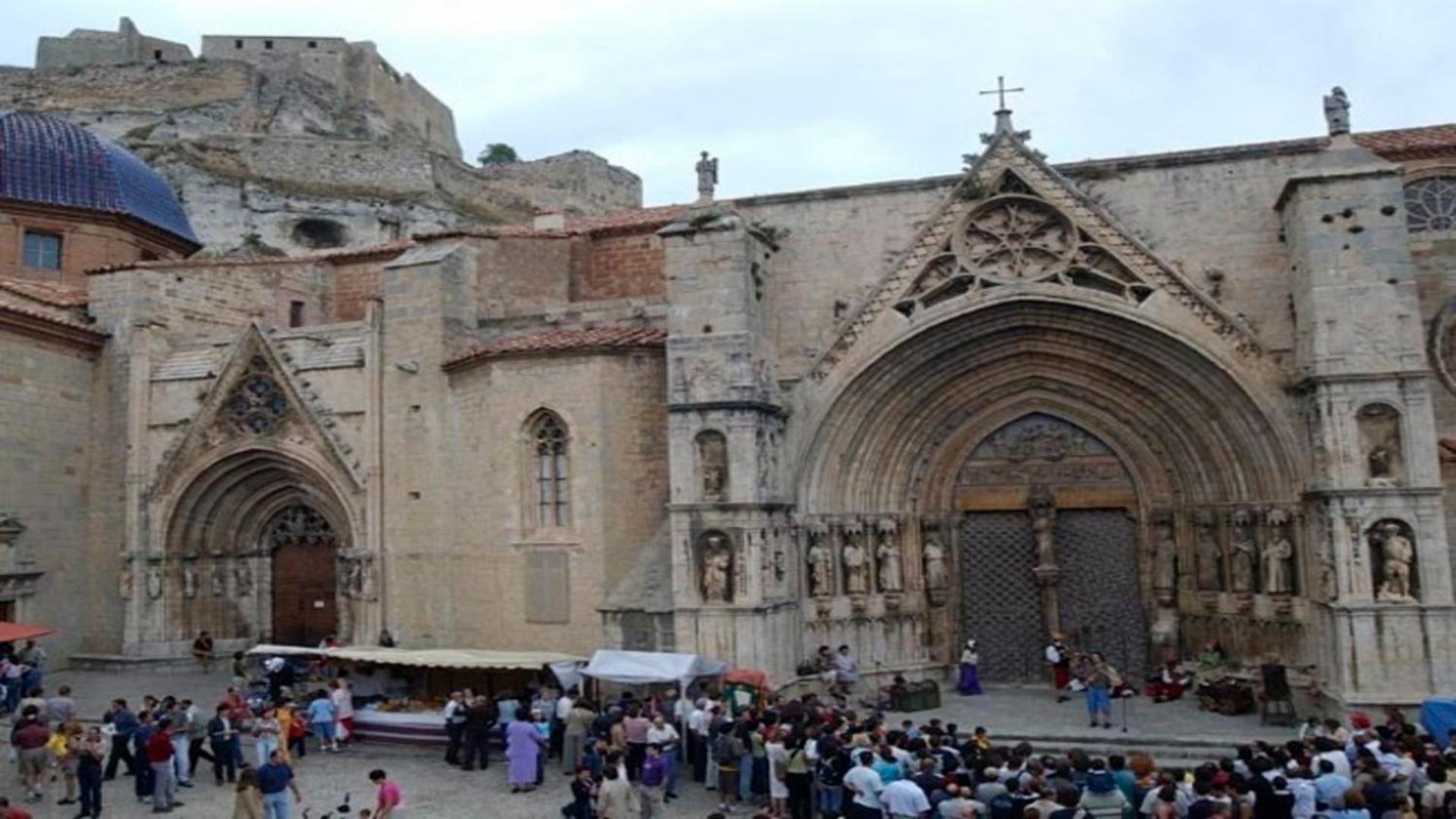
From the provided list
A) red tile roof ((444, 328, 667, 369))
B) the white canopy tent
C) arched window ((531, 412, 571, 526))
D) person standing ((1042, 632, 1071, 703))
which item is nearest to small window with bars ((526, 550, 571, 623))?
arched window ((531, 412, 571, 526))

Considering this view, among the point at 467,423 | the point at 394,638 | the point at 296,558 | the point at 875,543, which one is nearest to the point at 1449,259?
the point at 875,543

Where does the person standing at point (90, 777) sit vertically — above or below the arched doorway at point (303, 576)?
below

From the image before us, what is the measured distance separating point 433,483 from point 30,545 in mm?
7065

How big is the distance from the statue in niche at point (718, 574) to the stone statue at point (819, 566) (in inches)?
59.8

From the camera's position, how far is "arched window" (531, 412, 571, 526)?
17703 mm

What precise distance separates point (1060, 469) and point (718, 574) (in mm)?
5366

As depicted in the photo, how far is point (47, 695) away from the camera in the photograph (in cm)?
1838

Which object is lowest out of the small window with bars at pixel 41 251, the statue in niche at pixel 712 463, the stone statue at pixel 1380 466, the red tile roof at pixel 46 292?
the stone statue at pixel 1380 466

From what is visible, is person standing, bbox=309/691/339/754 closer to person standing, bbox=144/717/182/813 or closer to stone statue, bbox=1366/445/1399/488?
person standing, bbox=144/717/182/813

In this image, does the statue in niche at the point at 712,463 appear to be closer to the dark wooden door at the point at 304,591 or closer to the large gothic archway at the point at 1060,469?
the large gothic archway at the point at 1060,469

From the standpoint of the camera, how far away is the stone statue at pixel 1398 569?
13.4 metres

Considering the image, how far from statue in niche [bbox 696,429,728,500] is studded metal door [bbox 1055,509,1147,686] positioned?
511 cm

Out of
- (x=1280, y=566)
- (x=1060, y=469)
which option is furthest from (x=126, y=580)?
(x=1280, y=566)

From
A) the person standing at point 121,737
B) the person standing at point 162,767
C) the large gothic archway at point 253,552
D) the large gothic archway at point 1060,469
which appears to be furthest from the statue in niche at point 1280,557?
the large gothic archway at point 253,552
